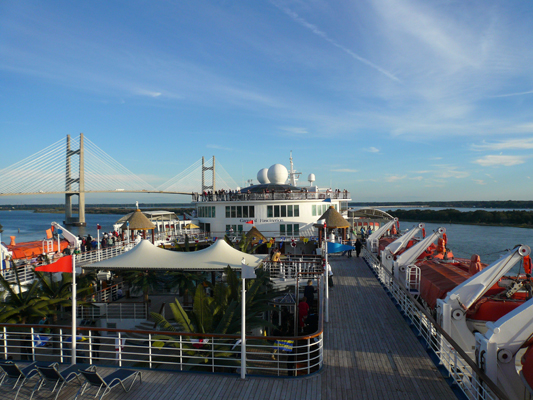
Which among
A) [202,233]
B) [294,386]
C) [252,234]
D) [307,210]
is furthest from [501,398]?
[202,233]

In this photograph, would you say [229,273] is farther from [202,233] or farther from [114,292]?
[202,233]

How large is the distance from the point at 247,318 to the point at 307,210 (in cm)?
1917

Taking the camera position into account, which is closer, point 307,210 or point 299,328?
point 299,328

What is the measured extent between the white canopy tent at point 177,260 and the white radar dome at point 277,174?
2243 cm

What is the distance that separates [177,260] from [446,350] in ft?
28.2

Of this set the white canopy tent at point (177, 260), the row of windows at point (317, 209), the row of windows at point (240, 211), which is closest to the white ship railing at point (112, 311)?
the white canopy tent at point (177, 260)

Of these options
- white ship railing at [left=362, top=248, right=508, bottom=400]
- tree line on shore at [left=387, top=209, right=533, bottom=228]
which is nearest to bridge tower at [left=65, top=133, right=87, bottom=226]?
white ship railing at [left=362, top=248, right=508, bottom=400]

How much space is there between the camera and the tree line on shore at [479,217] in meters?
80.6

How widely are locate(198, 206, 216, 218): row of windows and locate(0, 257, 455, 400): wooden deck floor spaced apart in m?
20.8

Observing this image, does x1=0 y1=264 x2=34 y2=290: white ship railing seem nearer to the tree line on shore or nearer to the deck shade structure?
the deck shade structure

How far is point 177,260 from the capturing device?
12.3 meters

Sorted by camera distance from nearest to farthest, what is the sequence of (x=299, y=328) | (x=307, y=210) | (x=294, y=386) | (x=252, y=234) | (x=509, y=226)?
(x=294, y=386)
(x=299, y=328)
(x=252, y=234)
(x=307, y=210)
(x=509, y=226)

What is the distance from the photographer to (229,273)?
11.4 m

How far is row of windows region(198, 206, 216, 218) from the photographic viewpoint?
A: 1148 inches
